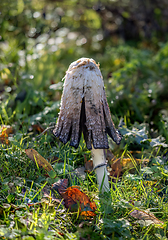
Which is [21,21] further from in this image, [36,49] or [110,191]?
[110,191]

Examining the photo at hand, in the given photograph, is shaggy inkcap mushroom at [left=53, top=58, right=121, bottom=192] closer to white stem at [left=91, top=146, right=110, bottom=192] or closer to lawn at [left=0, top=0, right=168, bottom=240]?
white stem at [left=91, top=146, right=110, bottom=192]

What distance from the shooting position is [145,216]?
1665mm

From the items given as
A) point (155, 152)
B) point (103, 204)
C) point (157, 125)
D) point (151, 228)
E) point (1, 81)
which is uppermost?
point (1, 81)

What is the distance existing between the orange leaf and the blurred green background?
1198mm

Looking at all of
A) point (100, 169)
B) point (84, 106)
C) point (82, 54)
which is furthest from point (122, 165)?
point (82, 54)

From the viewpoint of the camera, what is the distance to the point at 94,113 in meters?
1.71

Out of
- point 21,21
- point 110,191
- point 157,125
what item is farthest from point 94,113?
point 21,21

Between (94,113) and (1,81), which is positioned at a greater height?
(1,81)

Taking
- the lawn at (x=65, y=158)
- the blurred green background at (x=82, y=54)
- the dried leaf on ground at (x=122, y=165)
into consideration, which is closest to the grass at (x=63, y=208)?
the lawn at (x=65, y=158)

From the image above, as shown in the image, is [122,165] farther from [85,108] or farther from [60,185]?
[85,108]

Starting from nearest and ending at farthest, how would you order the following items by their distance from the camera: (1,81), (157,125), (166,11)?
(157,125) < (1,81) < (166,11)

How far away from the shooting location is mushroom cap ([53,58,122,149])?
1.65 m

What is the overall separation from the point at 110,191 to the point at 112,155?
0.67 metres

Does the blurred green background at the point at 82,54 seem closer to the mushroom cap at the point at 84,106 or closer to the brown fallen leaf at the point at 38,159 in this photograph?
the brown fallen leaf at the point at 38,159
